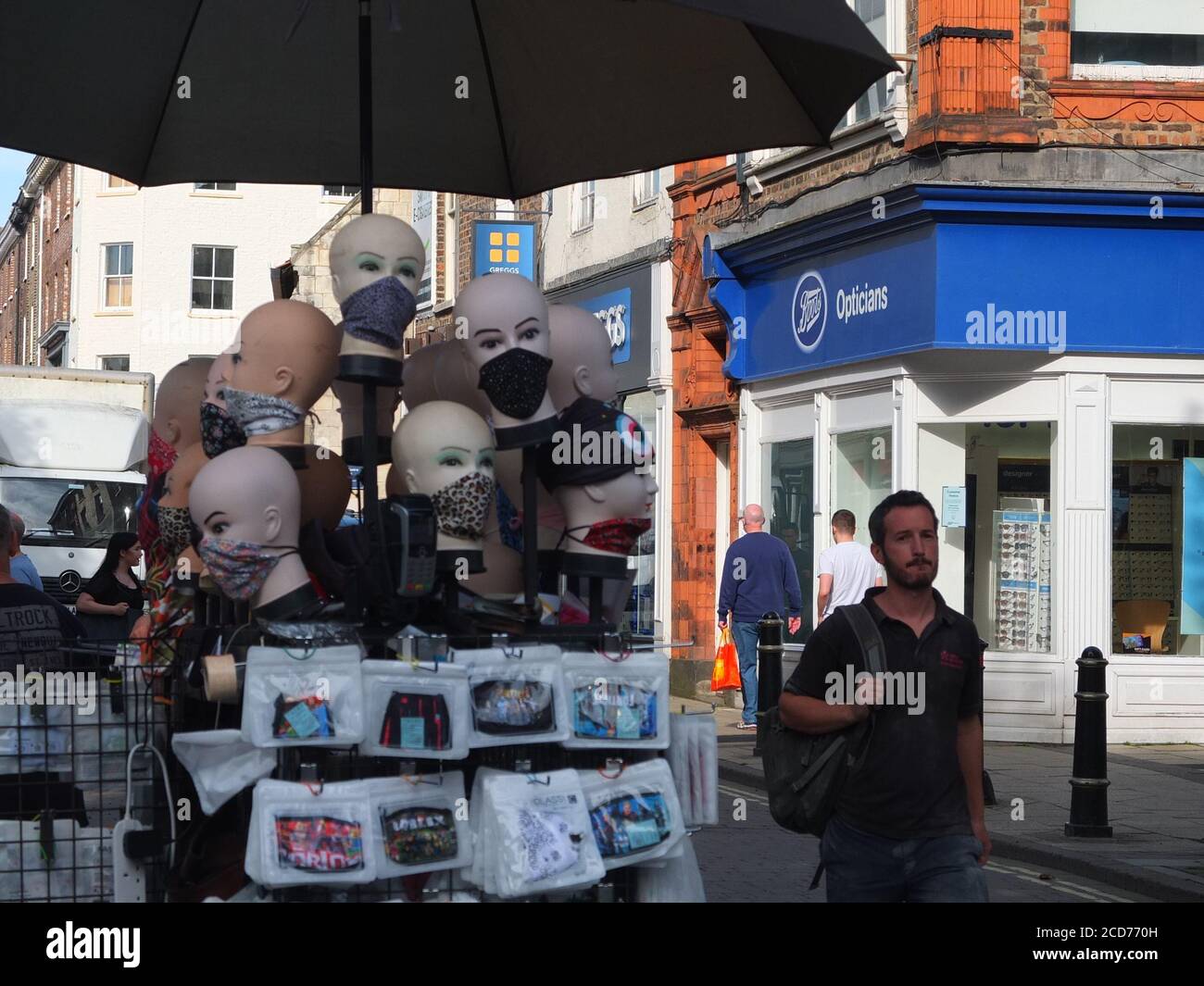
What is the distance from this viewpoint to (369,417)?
4.39 meters

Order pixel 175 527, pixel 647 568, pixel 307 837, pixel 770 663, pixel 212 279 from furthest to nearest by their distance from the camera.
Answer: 1. pixel 212 279
2. pixel 647 568
3. pixel 770 663
4. pixel 175 527
5. pixel 307 837

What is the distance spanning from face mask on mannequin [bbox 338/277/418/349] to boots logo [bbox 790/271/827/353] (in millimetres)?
12884

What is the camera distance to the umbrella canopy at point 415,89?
5.36 m

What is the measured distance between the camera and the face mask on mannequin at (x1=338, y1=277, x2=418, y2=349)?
432 cm

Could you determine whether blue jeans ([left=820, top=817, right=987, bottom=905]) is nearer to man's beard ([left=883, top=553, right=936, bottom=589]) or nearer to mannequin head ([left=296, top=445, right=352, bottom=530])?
man's beard ([left=883, top=553, right=936, bottom=589])

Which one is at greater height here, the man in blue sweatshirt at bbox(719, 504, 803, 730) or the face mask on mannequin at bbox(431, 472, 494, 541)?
the face mask on mannequin at bbox(431, 472, 494, 541)

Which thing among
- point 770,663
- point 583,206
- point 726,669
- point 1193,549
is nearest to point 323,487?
point 770,663

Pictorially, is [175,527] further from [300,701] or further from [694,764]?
[694,764]

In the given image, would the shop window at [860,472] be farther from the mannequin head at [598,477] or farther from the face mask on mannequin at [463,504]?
the face mask on mannequin at [463,504]

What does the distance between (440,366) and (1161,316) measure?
11.3 metres

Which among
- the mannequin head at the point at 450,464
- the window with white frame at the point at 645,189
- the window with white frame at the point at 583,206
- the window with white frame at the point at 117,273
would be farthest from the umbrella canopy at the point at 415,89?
the window with white frame at the point at 117,273

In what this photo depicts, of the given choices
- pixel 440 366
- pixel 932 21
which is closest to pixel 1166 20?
pixel 932 21

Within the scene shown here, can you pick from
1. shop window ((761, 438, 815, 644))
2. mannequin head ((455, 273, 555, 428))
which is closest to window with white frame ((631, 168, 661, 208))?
shop window ((761, 438, 815, 644))

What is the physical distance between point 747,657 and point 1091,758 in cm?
565
